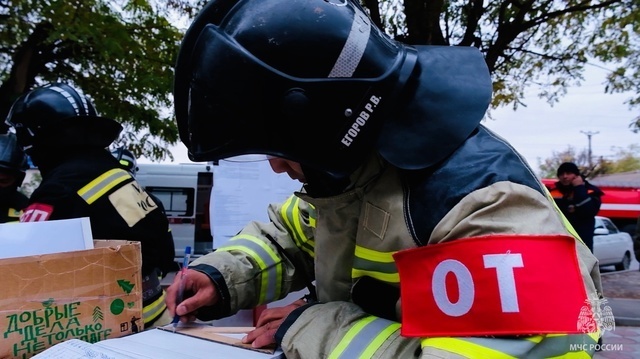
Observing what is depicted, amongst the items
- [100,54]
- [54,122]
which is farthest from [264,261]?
[100,54]

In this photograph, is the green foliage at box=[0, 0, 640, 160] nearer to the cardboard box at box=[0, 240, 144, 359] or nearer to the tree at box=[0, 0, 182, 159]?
the tree at box=[0, 0, 182, 159]

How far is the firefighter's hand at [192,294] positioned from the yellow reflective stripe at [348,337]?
499 mm

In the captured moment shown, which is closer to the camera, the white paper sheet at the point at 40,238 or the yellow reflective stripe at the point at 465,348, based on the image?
the yellow reflective stripe at the point at 465,348

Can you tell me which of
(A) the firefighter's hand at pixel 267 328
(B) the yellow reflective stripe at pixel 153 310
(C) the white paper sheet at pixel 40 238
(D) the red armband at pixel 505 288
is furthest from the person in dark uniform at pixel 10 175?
(D) the red armband at pixel 505 288

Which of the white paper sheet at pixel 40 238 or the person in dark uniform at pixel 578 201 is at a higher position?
the white paper sheet at pixel 40 238

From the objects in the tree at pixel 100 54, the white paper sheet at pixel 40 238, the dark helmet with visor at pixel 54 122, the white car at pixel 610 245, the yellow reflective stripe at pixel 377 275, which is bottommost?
the white car at pixel 610 245

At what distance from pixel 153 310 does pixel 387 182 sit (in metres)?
1.47

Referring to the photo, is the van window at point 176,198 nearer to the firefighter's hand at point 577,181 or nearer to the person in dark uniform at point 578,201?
the person in dark uniform at point 578,201

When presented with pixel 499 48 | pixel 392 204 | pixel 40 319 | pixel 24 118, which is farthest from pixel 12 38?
pixel 392 204

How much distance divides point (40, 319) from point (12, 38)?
702cm

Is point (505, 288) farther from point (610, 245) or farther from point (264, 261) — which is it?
point (610, 245)

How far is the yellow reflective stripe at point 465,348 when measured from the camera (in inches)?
34.2

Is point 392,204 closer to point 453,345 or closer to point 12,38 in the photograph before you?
point 453,345

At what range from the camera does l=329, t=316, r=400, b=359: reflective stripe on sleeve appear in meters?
1.06
